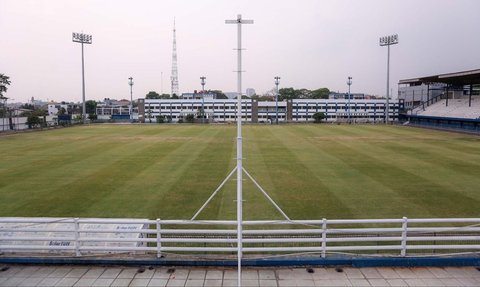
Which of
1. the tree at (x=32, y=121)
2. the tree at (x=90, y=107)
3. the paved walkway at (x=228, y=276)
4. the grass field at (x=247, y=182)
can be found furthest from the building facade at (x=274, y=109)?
the paved walkway at (x=228, y=276)

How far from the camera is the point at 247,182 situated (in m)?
23.8

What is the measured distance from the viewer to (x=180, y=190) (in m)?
21.5

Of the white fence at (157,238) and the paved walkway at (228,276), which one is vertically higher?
the white fence at (157,238)

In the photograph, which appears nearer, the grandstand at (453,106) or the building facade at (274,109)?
the grandstand at (453,106)

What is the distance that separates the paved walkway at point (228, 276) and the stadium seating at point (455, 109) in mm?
62879

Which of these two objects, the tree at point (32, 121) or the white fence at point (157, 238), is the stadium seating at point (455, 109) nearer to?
the white fence at point (157, 238)

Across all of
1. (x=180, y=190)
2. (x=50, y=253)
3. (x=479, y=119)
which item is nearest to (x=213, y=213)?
(x=180, y=190)

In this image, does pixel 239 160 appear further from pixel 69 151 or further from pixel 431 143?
pixel 431 143

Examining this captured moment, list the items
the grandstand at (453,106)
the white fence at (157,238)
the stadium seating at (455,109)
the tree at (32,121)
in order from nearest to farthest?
1. the white fence at (157,238)
2. the grandstand at (453,106)
3. the stadium seating at (455,109)
4. the tree at (32,121)

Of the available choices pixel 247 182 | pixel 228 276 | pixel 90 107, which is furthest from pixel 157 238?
pixel 90 107

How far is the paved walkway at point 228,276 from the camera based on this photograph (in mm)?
9164

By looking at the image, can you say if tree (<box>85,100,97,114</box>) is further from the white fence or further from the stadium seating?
the white fence

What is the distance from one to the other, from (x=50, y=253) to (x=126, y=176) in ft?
47.7

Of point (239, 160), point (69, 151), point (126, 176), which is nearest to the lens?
point (239, 160)
